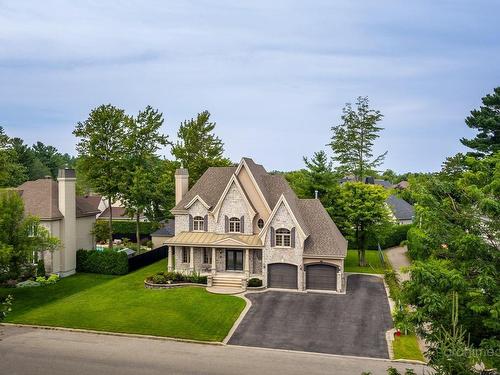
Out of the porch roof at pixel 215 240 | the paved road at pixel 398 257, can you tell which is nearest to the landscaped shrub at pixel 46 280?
the porch roof at pixel 215 240

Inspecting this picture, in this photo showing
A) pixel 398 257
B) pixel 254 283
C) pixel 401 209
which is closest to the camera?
pixel 254 283

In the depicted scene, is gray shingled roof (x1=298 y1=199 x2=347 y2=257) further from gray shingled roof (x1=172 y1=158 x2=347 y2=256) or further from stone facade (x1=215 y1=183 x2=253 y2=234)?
stone facade (x1=215 y1=183 x2=253 y2=234)

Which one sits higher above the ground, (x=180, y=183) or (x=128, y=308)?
(x=180, y=183)

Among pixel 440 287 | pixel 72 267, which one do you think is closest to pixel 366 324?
pixel 440 287

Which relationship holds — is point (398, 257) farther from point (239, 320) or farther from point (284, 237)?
point (239, 320)

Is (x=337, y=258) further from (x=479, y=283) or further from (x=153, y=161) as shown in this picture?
(x=153, y=161)

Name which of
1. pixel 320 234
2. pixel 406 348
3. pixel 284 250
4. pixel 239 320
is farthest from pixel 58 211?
pixel 406 348

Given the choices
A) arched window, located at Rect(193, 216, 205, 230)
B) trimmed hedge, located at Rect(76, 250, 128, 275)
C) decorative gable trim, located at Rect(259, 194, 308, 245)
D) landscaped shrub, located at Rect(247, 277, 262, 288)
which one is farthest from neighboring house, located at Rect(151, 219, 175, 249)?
decorative gable trim, located at Rect(259, 194, 308, 245)
